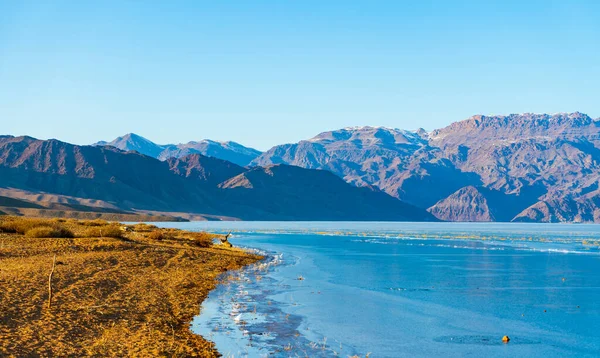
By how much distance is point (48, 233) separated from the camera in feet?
177

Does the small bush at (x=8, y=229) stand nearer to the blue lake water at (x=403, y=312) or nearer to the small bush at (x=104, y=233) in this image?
the small bush at (x=104, y=233)

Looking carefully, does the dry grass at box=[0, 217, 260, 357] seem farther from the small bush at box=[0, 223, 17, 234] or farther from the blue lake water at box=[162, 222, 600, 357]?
the small bush at box=[0, 223, 17, 234]

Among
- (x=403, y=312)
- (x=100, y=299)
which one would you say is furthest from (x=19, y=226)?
(x=403, y=312)

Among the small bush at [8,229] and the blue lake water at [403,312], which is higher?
→ the small bush at [8,229]

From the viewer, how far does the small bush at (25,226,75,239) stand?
2103 inches

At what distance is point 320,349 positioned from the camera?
22047mm

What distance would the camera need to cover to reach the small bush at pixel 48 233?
53.4 m

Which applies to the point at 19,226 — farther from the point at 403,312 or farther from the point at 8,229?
the point at 403,312

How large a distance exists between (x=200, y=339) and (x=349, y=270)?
31538mm

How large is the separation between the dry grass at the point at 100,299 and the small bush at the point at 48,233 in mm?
3257

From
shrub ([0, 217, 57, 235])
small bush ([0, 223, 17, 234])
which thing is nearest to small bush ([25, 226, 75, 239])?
shrub ([0, 217, 57, 235])

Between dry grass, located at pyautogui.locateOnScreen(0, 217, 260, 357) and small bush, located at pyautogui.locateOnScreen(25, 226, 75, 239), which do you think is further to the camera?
small bush, located at pyautogui.locateOnScreen(25, 226, 75, 239)

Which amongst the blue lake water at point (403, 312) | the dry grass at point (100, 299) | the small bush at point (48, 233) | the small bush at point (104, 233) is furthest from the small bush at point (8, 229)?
the blue lake water at point (403, 312)

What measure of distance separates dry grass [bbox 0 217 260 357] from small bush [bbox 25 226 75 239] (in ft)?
10.7
